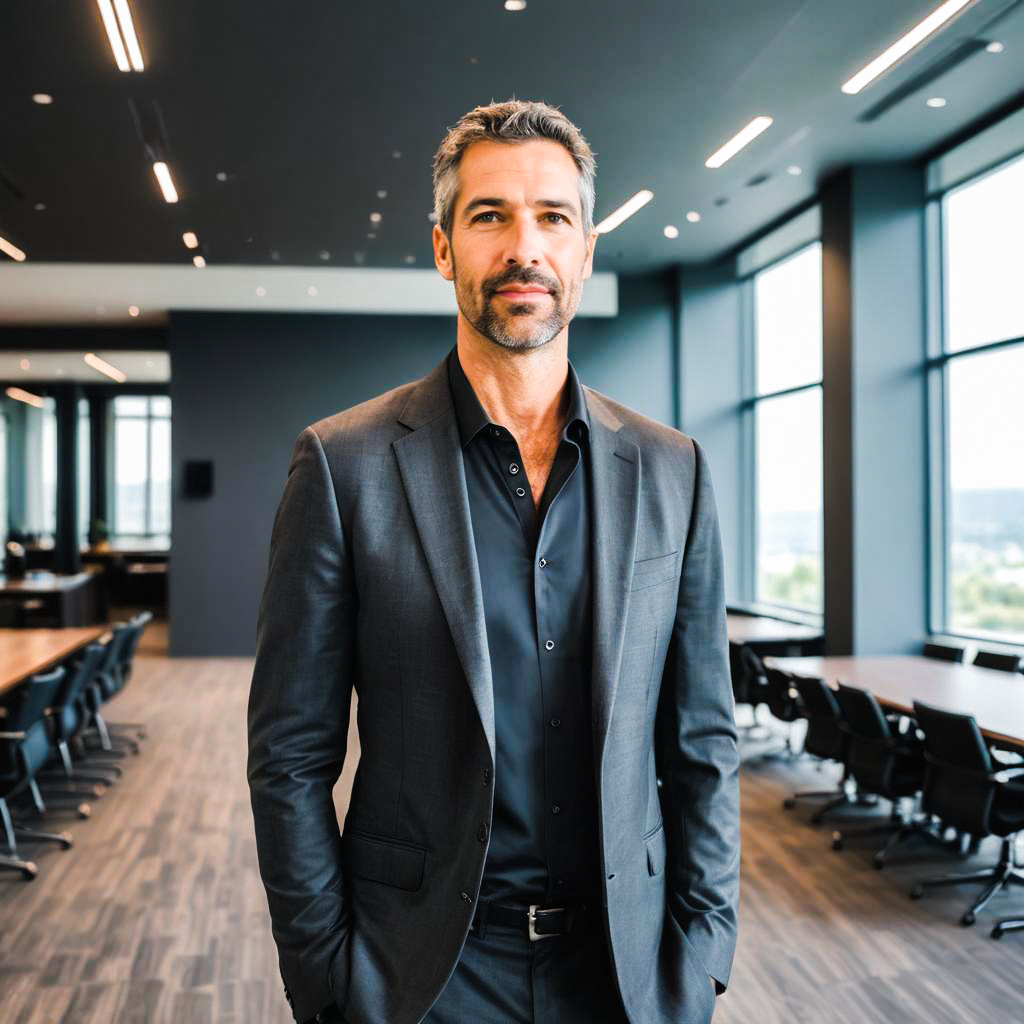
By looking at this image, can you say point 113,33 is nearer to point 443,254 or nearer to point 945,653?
point 443,254

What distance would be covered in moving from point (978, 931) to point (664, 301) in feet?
30.6

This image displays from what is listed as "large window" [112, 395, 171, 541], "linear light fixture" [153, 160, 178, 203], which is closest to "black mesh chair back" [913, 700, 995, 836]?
"linear light fixture" [153, 160, 178, 203]

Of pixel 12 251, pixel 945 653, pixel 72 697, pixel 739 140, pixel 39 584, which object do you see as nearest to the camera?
pixel 72 697

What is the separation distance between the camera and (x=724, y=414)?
1188 centimetres

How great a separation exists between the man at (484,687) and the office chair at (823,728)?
13.1 ft

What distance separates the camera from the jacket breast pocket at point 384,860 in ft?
4.27

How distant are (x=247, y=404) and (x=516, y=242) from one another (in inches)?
436

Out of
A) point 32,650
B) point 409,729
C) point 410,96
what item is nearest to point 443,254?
point 409,729

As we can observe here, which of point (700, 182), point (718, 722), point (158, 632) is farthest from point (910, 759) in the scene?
point (158, 632)

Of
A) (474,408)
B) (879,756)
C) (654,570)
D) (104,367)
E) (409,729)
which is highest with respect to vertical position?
(104,367)

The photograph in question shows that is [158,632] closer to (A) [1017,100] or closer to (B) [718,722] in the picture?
(A) [1017,100]

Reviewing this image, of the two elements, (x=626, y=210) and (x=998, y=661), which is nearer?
(x=998, y=661)

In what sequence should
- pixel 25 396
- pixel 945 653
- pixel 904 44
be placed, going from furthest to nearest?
pixel 25 396, pixel 945 653, pixel 904 44

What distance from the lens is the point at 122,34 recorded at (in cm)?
539
